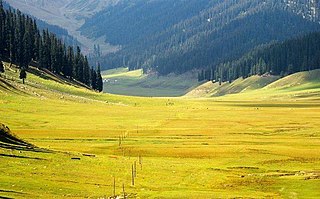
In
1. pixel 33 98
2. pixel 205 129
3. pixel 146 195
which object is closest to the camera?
pixel 146 195

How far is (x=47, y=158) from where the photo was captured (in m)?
55.8

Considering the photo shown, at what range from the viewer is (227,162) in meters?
67.9

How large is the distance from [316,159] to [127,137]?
32.1 meters

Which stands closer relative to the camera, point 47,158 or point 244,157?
point 47,158

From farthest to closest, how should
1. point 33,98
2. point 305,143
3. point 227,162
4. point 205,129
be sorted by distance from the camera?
1. point 33,98
2. point 205,129
3. point 305,143
4. point 227,162

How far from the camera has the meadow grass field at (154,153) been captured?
1880 inches

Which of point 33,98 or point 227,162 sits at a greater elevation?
point 33,98

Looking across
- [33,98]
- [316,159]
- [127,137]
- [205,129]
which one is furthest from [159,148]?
[33,98]

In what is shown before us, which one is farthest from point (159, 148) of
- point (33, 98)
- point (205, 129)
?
point (33, 98)

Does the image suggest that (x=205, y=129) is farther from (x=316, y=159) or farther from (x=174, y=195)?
(x=174, y=195)

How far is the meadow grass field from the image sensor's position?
47.8 metres

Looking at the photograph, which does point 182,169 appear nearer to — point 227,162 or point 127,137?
point 227,162

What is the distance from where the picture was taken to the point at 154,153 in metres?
73.8

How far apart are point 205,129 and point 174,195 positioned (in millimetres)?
60095
